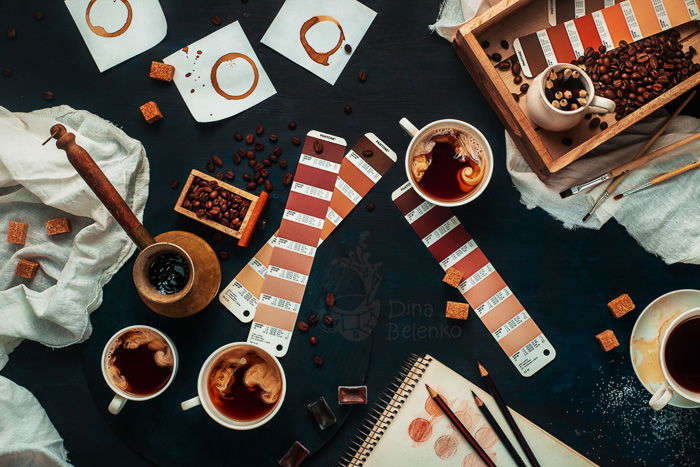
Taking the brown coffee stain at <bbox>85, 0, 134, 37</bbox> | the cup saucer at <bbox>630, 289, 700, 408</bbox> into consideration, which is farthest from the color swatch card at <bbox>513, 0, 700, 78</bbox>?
the brown coffee stain at <bbox>85, 0, 134, 37</bbox>

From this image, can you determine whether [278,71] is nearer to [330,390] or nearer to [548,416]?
[330,390]

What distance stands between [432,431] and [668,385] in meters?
0.64

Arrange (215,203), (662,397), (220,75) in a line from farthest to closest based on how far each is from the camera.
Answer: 1. (220,75)
2. (215,203)
3. (662,397)

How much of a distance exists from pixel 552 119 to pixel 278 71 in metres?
0.81

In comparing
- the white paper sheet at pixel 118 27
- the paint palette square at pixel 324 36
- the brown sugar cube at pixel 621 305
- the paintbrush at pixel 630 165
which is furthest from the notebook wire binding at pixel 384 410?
the white paper sheet at pixel 118 27

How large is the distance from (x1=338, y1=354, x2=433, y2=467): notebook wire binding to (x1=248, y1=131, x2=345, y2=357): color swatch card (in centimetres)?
32

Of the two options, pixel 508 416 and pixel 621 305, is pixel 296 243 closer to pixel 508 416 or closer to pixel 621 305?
pixel 508 416

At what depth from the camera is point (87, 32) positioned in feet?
5.32

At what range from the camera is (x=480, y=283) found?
5.16 feet

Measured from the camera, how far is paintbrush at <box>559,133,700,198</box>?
5.01 feet

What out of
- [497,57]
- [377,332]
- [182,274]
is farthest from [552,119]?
[182,274]

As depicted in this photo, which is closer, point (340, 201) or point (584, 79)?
point (584, 79)

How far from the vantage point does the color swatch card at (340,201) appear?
156 centimetres

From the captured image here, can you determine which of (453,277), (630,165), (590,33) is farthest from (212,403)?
(590,33)
